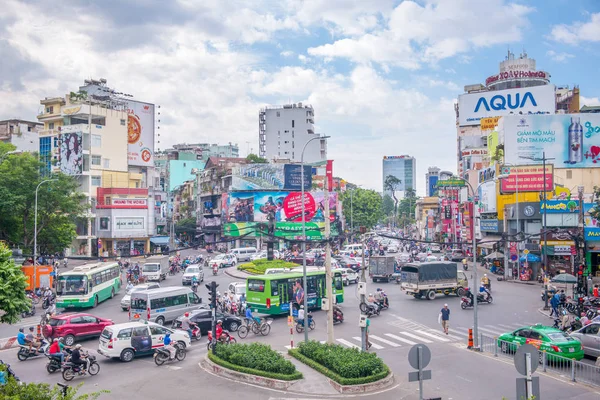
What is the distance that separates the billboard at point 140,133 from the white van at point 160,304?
54.5 metres

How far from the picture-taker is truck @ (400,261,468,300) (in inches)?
1447

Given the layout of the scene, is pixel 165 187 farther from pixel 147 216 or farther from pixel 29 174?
pixel 29 174

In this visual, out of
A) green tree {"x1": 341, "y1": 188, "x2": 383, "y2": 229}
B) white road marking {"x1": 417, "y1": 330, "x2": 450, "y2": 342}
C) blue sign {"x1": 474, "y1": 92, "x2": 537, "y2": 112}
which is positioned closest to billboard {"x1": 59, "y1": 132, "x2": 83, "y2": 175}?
green tree {"x1": 341, "y1": 188, "x2": 383, "y2": 229}

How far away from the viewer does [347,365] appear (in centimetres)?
1708

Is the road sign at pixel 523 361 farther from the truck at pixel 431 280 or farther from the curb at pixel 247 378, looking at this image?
the truck at pixel 431 280

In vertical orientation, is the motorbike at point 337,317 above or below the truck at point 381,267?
below

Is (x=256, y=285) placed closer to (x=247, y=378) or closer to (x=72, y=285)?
(x=72, y=285)

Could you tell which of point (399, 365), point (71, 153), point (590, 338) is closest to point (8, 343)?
point (399, 365)

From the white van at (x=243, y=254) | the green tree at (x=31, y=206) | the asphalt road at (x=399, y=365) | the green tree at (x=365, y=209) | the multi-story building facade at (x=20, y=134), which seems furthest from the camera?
the green tree at (x=365, y=209)

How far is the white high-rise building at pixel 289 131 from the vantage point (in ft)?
417

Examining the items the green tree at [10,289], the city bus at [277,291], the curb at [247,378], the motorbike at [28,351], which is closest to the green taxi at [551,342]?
the curb at [247,378]

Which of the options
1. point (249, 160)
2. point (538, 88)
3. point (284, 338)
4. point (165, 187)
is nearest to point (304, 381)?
point (284, 338)

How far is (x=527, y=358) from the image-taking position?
11.0 meters

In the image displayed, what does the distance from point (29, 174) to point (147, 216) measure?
27.8 m
